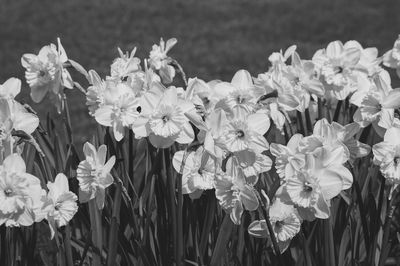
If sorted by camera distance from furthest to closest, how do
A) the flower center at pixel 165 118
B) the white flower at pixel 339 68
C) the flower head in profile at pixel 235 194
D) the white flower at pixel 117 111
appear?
1. the white flower at pixel 339 68
2. the white flower at pixel 117 111
3. the flower center at pixel 165 118
4. the flower head in profile at pixel 235 194

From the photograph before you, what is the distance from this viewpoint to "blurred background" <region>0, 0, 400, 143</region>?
7426mm

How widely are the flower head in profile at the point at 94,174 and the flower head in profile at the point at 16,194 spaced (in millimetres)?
194

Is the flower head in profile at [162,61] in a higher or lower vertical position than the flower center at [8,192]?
higher

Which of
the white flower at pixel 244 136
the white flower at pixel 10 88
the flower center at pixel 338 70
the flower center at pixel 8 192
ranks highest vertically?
the flower center at pixel 338 70

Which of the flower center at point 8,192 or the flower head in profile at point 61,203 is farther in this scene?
the flower head in profile at point 61,203

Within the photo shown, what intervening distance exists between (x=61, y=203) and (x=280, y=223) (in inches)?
26.2

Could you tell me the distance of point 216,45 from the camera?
7980mm

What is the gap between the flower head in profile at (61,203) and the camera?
2.09m

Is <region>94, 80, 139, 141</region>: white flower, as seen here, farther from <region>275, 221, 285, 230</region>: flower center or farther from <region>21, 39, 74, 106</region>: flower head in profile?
<region>275, 221, 285, 230</region>: flower center

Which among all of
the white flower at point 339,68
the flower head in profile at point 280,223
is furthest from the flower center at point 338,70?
the flower head in profile at point 280,223

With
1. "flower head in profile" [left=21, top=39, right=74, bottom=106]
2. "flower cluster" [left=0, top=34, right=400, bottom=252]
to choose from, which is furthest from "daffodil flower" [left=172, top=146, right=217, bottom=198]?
"flower head in profile" [left=21, top=39, right=74, bottom=106]

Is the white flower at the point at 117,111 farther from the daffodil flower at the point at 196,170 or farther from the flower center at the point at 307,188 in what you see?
the flower center at the point at 307,188

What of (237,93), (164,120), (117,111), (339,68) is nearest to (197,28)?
(339,68)

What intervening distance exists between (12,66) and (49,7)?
247cm
